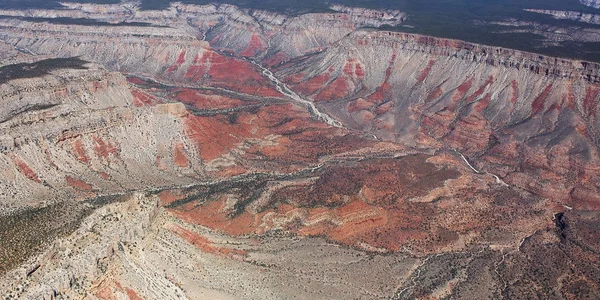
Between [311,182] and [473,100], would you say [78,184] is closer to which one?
[311,182]

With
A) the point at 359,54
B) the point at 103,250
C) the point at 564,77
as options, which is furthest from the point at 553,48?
the point at 103,250

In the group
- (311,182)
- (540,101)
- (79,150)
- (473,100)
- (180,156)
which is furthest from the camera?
(473,100)

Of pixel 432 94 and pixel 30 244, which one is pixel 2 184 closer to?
pixel 30 244

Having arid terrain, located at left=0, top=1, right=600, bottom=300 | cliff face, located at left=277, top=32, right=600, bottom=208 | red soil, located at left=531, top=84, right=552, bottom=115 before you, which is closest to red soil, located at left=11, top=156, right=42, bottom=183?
arid terrain, located at left=0, top=1, right=600, bottom=300

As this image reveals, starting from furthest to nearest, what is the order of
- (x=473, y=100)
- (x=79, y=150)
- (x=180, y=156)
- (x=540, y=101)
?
(x=473, y=100) < (x=540, y=101) < (x=180, y=156) < (x=79, y=150)

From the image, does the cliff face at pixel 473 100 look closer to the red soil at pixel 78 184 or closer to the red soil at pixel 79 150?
the red soil at pixel 79 150

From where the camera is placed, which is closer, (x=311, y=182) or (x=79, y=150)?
(x=311, y=182)

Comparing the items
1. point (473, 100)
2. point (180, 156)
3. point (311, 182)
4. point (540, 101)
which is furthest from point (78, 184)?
point (540, 101)

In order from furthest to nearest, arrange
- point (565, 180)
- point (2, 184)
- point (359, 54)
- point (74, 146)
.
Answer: point (359, 54), point (565, 180), point (74, 146), point (2, 184)
